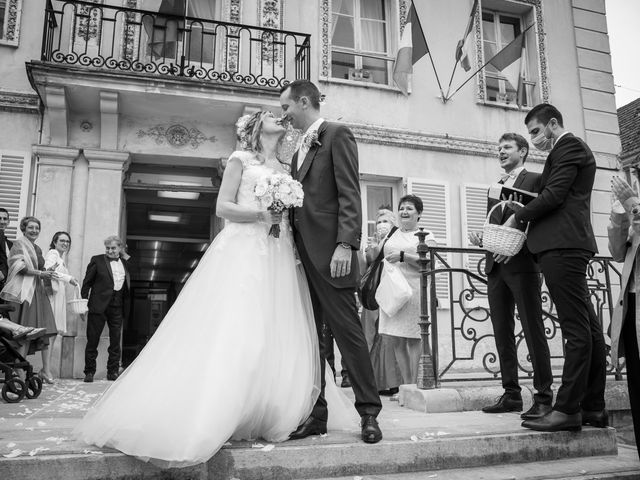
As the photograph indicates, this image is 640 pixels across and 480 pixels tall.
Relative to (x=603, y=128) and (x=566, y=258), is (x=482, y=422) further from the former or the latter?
(x=603, y=128)

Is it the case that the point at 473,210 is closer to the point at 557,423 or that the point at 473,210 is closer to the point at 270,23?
the point at 270,23

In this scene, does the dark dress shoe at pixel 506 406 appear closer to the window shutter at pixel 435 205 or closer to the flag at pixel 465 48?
the window shutter at pixel 435 205

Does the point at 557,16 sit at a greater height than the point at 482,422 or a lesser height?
greater

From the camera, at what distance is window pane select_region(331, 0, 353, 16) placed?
1028 centimetres

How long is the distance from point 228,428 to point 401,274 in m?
3.05

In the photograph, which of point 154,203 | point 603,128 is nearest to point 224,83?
point 154,203

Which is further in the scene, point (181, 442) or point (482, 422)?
point (482, 422)

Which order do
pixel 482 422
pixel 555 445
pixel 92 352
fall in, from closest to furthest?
pixel 555 445 → pixel 482 422 → pixel 92 352

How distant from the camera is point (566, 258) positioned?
342 cm

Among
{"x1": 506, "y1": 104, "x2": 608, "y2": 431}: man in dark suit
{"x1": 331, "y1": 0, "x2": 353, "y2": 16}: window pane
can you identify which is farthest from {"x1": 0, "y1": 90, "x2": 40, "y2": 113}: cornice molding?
{"x1": 506, "y1": 104, "x2": 608, "y2": 431}: man in dark suit

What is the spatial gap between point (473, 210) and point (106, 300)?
6.55m

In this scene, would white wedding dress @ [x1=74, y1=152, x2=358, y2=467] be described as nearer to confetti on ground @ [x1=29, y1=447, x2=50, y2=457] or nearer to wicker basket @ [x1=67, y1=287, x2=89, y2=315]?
confetti on ground @ [x1=29, y1=447, x2=50, y2=457]

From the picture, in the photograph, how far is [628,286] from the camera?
330cm

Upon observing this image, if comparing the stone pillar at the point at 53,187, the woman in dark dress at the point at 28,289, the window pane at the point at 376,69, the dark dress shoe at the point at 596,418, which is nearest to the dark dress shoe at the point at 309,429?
the dark dress shoe at the point at 596,418
